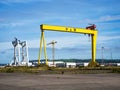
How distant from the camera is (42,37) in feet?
201

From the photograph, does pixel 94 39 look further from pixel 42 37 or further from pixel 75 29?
pixel 42 37

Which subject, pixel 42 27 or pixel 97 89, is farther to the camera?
pixel 42 27

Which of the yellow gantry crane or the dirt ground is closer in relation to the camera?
the dirt ground

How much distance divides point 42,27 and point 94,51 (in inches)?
680

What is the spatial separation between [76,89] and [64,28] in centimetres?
4673

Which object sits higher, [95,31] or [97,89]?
[95,31]

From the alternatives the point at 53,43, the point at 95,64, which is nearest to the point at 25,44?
the point at 53,43

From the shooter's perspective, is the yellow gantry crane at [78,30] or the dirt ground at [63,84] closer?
the dirt ground at [63,84]

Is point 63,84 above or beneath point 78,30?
beneath

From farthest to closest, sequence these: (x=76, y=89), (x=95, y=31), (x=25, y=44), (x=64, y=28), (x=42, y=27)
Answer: (x=25, y=44) → (x=95, y=31) → (x=64, y=28) → (x=42, y=27) → (x=76, y=89)

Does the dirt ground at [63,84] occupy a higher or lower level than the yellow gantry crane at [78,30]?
lower

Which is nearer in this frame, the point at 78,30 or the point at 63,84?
the point at 63,84

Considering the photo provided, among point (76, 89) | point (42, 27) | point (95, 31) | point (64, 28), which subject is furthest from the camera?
point (95, 31)

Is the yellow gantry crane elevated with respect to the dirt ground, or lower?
elevated
